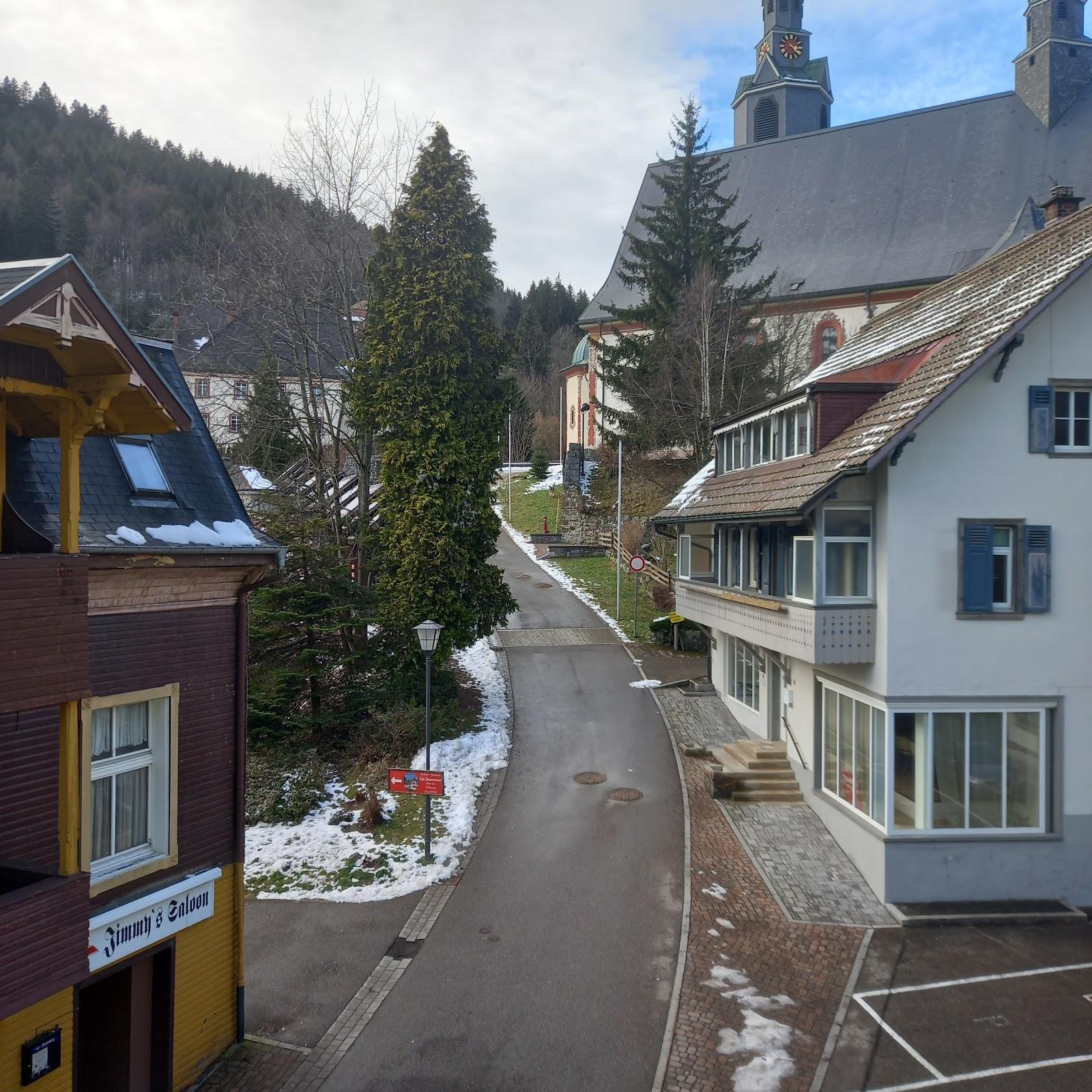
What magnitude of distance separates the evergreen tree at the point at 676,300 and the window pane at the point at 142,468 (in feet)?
94.4

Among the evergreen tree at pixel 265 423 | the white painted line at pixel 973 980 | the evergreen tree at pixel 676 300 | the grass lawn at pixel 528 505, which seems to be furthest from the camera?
the grass lawn at pixel 528 505

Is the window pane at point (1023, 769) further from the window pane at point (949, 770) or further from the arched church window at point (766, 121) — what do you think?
the arched church window at point (766, 121)

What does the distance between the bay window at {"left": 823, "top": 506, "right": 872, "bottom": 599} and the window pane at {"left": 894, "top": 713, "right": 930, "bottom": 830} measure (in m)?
2.10

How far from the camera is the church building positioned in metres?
46.7

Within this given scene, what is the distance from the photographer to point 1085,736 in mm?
13242

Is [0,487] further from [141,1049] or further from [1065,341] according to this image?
[1065,341]

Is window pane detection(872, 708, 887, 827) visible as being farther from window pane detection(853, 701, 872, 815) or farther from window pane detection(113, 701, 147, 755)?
window pane detection(113, 701, 147, 755)

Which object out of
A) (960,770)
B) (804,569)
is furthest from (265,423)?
(960,770)

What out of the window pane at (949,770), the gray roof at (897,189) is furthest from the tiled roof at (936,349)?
the gray roof at (897,189)

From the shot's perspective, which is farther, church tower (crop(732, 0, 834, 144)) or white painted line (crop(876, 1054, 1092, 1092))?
church tower (crop(732, 0, 834, 144))

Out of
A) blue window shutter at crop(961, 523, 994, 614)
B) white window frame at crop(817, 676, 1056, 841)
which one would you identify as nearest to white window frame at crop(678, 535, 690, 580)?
white window frame at crop(817, 676, 1056, 841)

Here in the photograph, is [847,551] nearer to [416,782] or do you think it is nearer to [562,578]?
[416,782]

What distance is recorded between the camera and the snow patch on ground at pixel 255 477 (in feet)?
88.5

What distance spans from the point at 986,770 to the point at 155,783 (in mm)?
11838
